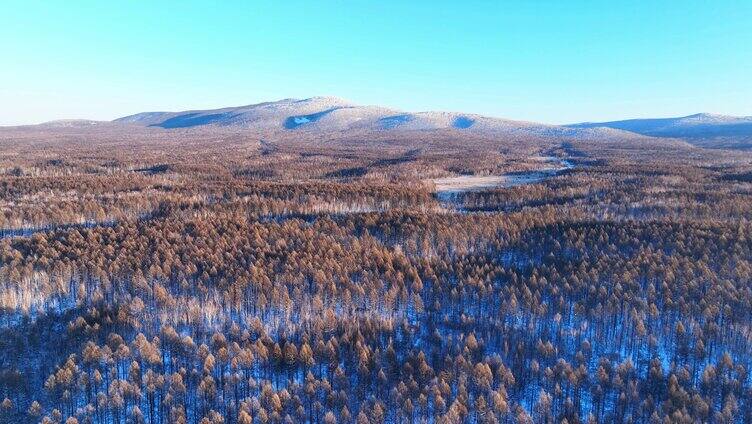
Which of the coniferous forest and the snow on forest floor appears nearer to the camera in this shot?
the coniferous forest

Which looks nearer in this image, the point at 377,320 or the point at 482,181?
the point at 377,320

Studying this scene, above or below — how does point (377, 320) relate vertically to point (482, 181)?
below

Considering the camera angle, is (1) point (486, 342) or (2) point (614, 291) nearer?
(1) point (486, 342)

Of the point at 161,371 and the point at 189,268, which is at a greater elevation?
the point at 189,268

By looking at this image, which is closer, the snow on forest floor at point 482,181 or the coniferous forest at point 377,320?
the coniferous forest at point 377,320

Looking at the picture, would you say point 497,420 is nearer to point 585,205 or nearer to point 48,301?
point 48,301

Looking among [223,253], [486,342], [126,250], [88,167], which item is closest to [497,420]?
[486,342]

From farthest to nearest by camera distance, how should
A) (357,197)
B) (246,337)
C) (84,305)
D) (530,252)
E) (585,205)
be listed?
(357,197) < (585,205) < (530,252) < (84,305) < (246,337)

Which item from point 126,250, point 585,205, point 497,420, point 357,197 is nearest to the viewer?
point 497,420
